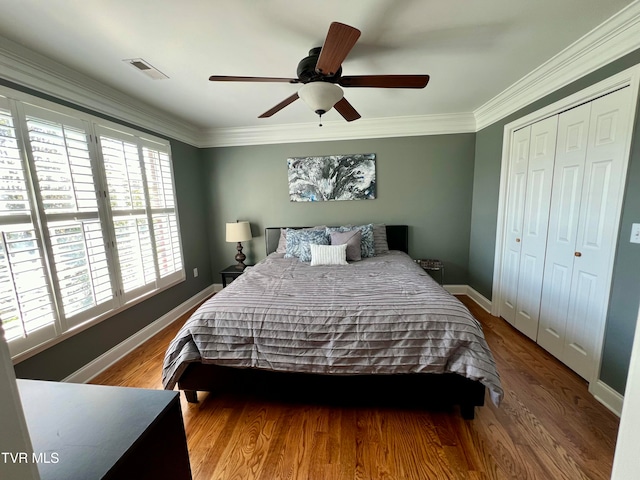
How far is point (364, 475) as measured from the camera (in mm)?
1312

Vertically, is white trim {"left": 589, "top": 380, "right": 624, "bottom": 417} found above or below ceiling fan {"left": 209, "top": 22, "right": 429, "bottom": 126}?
below

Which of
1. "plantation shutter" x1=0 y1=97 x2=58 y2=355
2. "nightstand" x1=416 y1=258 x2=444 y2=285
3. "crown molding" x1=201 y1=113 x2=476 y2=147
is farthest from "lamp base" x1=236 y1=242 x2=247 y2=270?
"nightstand" x1=416 y1=258 x2=444 y2=285

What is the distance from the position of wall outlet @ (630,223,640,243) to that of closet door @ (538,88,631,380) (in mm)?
94

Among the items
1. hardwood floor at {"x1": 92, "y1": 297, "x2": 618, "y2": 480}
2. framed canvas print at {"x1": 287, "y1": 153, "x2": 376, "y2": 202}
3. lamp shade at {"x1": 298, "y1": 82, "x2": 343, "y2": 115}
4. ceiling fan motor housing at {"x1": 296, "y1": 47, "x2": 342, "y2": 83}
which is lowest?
hardwood floor at {"x1": 92, "y1": 297, "x2": 618, "y2": 480}

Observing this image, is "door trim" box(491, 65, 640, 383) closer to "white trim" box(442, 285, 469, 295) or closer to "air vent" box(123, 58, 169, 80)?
"white trim" box(442, 285, 469, 295)

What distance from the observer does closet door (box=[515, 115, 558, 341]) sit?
2193 millimetres

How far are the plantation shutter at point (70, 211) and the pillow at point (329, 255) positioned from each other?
1.86m

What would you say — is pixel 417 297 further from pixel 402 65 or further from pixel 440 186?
pixel 440 186

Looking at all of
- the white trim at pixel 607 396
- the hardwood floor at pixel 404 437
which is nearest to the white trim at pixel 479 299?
the hardwood floor at pixel 404 437

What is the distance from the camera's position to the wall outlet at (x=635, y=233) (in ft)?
5.04

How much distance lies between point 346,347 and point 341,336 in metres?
0.07

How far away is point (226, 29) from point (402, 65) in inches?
51.5

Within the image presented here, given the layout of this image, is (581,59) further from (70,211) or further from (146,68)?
(70,211)

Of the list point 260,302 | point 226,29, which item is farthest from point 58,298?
point 226,29
